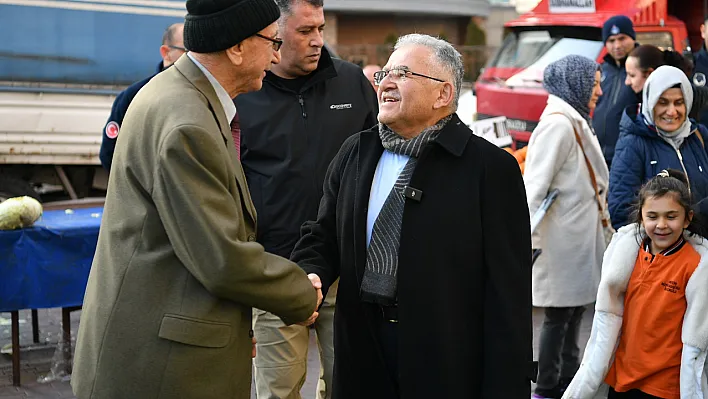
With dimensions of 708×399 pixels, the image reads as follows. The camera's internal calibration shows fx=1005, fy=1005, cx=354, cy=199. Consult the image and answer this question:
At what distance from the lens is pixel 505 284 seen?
3.25m

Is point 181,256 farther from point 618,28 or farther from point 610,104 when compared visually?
point 618,28

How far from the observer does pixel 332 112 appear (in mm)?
4445

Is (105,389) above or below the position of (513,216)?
below

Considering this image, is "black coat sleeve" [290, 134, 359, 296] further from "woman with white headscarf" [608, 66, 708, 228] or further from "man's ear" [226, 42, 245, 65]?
"woman with white headscarf" [608, 66, 708, 228]

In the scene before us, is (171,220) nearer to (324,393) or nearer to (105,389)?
(105,389)

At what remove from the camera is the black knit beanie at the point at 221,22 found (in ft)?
9.83

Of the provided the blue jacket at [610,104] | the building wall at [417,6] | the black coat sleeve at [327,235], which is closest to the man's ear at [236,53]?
the black coat sleeve at [327,235]

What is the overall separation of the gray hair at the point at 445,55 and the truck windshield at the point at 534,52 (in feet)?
24.4

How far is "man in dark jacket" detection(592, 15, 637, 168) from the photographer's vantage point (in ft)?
24.2

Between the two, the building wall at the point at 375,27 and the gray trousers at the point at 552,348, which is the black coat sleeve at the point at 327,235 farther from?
the building wall at the point at 375,27

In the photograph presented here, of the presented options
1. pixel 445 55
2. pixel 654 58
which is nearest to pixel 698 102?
pixel 654 58

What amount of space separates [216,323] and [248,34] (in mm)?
872

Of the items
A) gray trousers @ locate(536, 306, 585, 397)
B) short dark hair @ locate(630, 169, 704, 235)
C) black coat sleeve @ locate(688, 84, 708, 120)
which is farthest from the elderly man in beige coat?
black coat sleeve @ locate(688, 84, 708, 120)

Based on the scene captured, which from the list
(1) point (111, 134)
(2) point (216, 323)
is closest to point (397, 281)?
(2) point (216, 323)
